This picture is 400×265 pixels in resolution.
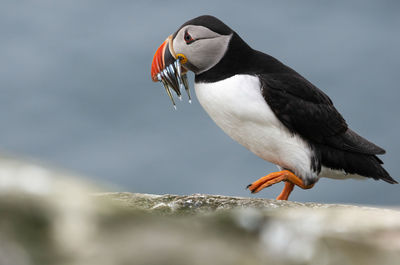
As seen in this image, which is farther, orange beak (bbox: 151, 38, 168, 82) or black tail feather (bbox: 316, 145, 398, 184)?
orange beak (bbox: 151, 38, 168, 82)

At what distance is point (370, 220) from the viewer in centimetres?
238

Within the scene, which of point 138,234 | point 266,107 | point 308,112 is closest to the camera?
point 138,234

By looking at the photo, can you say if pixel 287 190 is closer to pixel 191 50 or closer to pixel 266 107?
pixel 266 107

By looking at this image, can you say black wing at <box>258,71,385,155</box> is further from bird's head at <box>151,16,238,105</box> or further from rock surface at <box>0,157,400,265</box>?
rock surface at <box>0,157,400,265</box>

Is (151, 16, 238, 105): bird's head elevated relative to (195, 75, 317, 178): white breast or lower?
elevated

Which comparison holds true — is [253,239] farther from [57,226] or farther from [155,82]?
[155,82]

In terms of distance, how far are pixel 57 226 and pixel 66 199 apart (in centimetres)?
11

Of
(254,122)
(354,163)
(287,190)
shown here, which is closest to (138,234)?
(254,122)

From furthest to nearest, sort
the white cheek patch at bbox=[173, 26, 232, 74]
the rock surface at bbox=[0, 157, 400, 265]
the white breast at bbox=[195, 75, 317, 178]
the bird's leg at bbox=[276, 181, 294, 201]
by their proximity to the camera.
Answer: the bird's leg at bbox=[276, 181, 294, 201], the white cheek patch at bbox=[173, 26, 232, 74], the white breast at bbox=[195, 75, 317, 178], the rock surface at bbox=[0, 157, 400, 265]

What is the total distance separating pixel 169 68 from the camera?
5301 millimetres

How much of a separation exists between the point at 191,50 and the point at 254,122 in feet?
2.83

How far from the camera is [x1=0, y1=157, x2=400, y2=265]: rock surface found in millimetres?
1681

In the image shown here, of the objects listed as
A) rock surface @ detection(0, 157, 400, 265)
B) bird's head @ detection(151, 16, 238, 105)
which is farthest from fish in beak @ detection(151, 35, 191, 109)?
rock surface @ detection(0, 157, 400, 265)

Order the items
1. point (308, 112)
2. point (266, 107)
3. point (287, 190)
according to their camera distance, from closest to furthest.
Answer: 1. point (266, 107)
2. point (308, 112)
3. point (287, 190)
